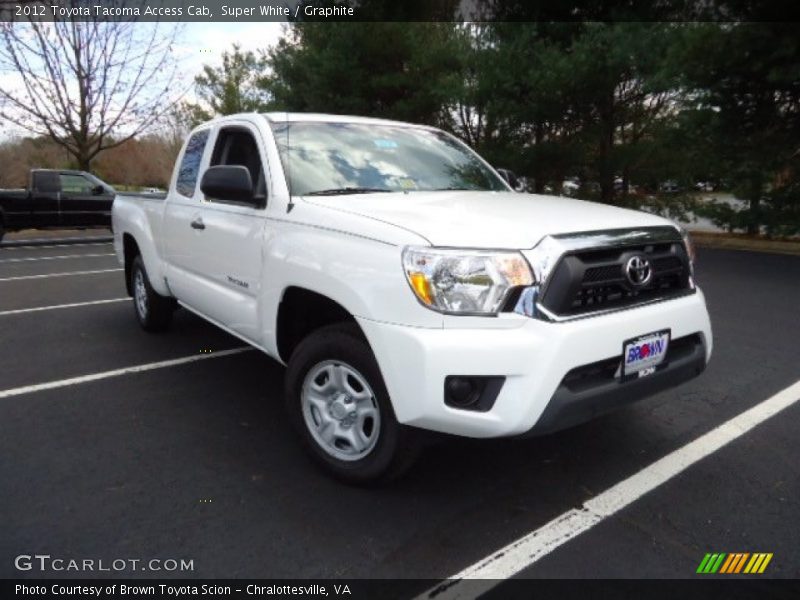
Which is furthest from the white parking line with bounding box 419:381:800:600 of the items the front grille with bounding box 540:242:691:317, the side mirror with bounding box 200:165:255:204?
the side mirror with bounding box 200:165:255:204

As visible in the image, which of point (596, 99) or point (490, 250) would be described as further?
point (596, 99)

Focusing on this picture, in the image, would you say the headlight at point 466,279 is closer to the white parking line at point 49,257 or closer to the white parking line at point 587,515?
the white parking line at point 587,515

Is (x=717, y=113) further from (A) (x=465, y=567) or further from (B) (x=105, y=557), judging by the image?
(B) (x=105, y=557)

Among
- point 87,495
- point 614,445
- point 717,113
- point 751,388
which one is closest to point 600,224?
point 614,445

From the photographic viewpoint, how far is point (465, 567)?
2381mm

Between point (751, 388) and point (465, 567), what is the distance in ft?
9.70

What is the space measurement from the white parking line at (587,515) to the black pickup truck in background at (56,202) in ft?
48.1

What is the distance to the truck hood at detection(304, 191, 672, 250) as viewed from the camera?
2516 mm

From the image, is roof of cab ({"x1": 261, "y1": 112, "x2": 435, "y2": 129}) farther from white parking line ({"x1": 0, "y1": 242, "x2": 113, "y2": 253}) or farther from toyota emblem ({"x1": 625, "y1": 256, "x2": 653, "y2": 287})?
white parking line ({"x1": 0, "y1": 242, "x2": 113, "y2": 253})

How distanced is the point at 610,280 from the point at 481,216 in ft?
2.13

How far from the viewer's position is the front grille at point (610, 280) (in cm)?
250

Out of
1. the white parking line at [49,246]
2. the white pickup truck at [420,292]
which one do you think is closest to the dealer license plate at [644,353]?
the white pickup truck at [420,292]

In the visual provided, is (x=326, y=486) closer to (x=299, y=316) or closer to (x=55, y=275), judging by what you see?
(x=299, y=316)

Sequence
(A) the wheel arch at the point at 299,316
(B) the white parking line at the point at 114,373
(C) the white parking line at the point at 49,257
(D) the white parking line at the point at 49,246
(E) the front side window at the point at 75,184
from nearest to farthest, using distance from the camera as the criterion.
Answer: (A) the wheel arch at the point at 299,316
(B) the white parking line at the point at 114,373
(C) the white parking line at the point at 49,257
(D) the white parking line at the point at 49,246
(E) the front side window at the point at 75,184
